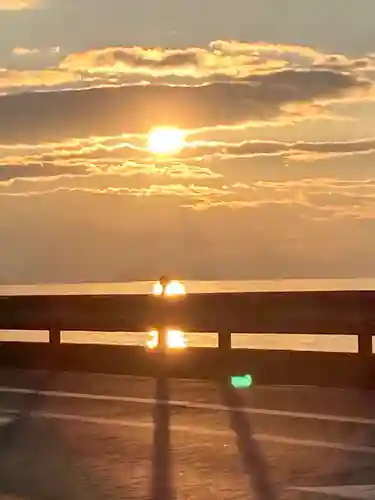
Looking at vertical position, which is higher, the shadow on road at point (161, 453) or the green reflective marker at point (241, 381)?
the green reflective marker at point (241, 381)

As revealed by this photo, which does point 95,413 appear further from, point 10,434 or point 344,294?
point 344,294

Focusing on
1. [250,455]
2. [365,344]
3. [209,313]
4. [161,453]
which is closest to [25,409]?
[161,453]

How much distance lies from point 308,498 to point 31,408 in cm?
519

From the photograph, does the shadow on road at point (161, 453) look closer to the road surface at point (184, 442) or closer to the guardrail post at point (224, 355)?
the road surface at point (184, 442)

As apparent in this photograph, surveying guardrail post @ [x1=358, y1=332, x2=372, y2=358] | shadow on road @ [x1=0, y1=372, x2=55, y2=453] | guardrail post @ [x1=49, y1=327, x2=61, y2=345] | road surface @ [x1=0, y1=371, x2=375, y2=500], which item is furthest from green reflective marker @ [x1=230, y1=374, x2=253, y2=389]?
guardrail post @ [x1=49, y1=327, x2=61, y2=345]

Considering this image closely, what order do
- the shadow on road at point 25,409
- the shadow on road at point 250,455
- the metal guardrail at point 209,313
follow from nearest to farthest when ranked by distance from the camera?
the shadow on road at point 250,455 → the shadow on road at point 25,409 → the metal guardrail at point 209,313

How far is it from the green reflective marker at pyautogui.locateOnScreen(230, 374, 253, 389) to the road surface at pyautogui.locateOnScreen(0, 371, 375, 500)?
0.26 meters

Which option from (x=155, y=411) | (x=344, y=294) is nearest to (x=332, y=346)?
(x=344, y=294)

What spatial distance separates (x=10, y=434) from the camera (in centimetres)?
1059

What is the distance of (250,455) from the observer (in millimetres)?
9078

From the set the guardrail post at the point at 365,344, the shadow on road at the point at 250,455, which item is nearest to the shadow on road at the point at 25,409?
the shadow on road at the point at 250,455

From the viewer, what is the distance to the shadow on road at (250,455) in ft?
25.8

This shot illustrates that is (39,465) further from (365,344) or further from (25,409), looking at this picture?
(365,344)

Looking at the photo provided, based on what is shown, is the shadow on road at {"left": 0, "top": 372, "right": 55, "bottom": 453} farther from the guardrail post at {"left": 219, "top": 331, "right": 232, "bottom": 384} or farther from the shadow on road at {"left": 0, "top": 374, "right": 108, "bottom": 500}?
the guardrail post at {"left": 219, "top": 331, "right": 232, "bottom": 384}
